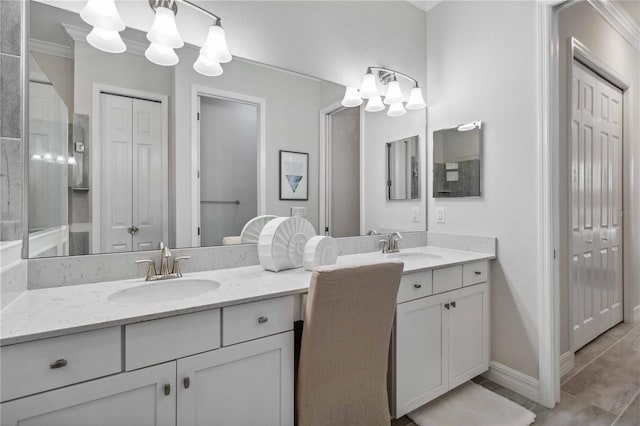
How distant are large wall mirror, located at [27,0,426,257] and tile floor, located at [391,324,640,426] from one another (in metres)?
1.43

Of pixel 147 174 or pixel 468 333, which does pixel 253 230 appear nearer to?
pixel 147 174

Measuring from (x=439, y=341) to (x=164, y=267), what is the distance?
1.47 meters

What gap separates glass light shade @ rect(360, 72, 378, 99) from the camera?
86.3 inches

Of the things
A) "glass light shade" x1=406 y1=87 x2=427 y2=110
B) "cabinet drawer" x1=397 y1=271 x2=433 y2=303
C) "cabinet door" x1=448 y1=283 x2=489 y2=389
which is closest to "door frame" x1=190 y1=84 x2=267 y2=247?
"cabinet drawer" x1=397 y1=271 x2=433 y2=303

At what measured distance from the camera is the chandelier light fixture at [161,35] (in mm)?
1337

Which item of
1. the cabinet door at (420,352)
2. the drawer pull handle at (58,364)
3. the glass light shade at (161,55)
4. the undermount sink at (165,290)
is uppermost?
the glass light shade at (161,55)

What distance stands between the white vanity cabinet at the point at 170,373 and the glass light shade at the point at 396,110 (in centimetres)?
171

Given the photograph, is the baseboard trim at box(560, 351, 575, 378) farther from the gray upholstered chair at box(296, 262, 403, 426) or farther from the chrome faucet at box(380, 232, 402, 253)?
the gray upholstered chair at box(296, 262, 403, 426)

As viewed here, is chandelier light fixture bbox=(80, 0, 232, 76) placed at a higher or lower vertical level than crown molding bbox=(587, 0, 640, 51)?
lower

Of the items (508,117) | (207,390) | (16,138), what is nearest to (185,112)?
(16,138)

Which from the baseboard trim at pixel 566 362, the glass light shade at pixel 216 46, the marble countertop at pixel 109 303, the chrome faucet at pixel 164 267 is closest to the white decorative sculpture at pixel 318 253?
the marble countertop at pixel 109 303

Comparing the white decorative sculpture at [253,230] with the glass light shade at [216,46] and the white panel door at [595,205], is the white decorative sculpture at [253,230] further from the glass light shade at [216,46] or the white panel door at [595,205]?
the white panel door at [595,205]

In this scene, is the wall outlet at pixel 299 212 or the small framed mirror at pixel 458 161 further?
the small framed mirror at pixel 458 161

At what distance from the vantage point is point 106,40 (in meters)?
1.39
